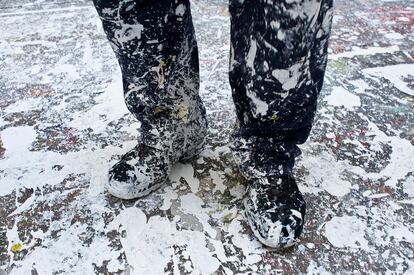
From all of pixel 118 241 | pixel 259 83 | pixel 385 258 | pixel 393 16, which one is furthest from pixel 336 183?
pixel 393 16

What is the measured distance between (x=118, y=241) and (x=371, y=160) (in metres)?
0.62

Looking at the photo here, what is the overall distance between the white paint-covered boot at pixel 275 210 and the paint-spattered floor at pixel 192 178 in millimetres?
36

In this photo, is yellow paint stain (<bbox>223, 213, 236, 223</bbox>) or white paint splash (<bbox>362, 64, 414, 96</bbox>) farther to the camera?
Answer: white paint splash (<bbox>362, 64, 414, 96</bbox>)

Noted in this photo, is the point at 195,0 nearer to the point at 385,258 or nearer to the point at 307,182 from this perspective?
the point at 307,182

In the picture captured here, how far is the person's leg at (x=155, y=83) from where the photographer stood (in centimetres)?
68

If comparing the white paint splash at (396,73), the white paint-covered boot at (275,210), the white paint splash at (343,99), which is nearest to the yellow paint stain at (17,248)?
the white paint-covered boot at (275,210)

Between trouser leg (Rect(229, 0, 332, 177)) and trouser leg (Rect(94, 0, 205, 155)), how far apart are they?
0.41 ft

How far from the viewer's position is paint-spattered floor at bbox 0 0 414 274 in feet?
2.37

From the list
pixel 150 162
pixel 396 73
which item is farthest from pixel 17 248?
pixel 396 73

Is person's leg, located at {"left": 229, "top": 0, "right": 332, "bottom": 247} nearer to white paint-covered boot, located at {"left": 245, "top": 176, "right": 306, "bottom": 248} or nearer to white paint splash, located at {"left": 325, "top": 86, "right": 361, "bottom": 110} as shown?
white paint-covered boot, located at {"left": 245, "top": 176, "right": 306, "bottom": 248}

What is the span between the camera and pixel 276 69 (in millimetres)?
608

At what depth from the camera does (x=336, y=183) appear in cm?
87

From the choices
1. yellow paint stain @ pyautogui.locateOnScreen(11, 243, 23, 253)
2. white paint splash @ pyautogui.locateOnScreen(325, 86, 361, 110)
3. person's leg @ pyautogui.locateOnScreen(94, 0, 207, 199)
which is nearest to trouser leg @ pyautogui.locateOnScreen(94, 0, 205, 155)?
person's leg @ pyautogui.locateOnScreen(94, 0, 207, 199)

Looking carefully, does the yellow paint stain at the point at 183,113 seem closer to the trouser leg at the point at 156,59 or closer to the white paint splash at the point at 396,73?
the trouser leg at the point at 156,59
